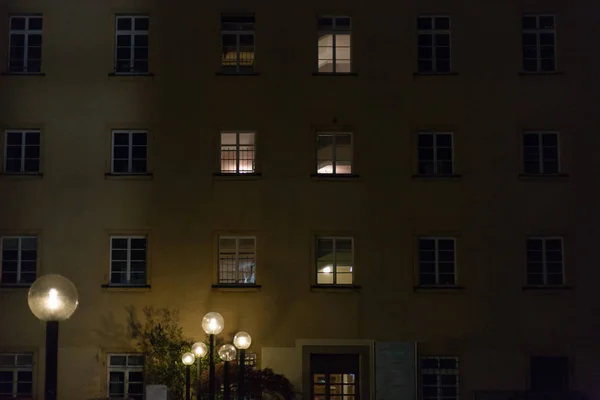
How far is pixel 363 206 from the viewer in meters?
25.0

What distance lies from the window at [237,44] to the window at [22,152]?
18.8 ft

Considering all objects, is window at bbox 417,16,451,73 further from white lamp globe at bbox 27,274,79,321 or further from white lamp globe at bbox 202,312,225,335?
white lamp globe at bbox 27,274,79,321

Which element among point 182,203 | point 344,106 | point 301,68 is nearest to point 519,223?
point 344,106

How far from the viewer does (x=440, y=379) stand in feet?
80.9

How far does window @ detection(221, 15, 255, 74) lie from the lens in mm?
25625

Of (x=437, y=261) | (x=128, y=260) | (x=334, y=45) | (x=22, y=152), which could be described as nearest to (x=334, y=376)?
(x=437, y=261)

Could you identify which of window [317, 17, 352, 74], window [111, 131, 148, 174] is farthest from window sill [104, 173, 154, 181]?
window [317, 17, 352, 74]

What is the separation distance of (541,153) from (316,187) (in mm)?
6415

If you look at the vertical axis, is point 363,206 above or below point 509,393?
above

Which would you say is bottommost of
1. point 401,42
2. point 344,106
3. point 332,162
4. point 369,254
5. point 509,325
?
point 509,325

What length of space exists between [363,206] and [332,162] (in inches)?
59.7

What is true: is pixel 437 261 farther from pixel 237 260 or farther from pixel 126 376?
pixel 126 376

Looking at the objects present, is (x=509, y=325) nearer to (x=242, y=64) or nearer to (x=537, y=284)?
(x=537, y=284)

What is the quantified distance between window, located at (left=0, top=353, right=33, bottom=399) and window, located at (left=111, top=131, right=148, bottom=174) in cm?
573
